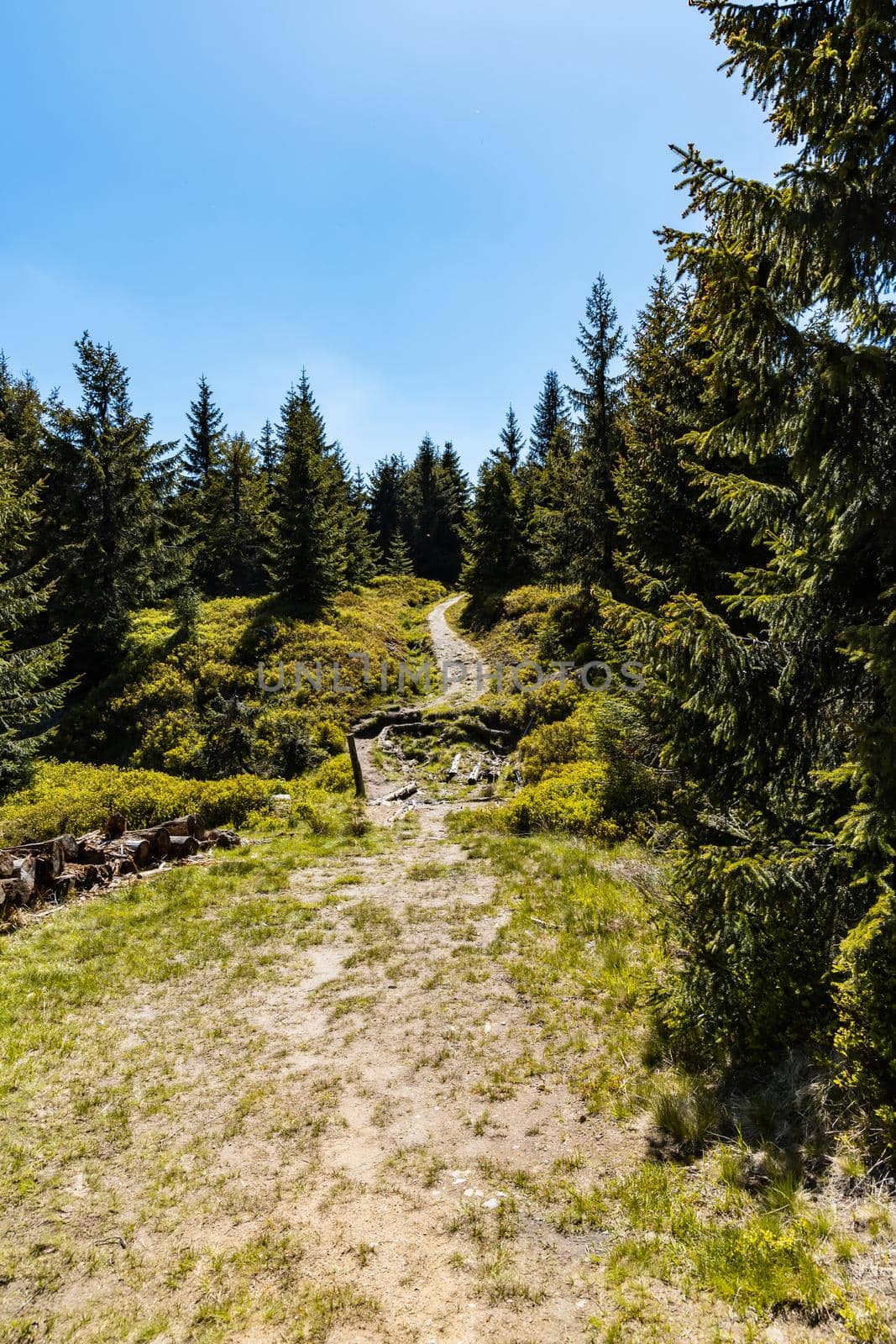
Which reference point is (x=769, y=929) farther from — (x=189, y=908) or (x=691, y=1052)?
(x=189, y=908)

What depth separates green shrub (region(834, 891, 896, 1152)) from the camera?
3.82 m

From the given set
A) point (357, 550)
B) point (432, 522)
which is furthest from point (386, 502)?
point (357, 550)

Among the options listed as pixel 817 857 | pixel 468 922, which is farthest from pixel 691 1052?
pixel 468 922

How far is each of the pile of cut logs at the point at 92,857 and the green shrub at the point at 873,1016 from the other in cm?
1065

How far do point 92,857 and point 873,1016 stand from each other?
11.9 m

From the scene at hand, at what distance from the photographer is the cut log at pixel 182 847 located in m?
12.5

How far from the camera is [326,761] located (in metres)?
21.0

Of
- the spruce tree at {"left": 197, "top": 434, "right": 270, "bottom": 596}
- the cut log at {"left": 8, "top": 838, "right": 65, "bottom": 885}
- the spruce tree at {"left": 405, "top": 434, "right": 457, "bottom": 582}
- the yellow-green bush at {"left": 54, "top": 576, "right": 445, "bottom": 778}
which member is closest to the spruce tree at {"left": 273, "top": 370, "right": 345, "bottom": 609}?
the yellow-green bush at {"left": 54, "top": 576, "right": 445, "bottom": 778}

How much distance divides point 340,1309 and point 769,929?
390 cm

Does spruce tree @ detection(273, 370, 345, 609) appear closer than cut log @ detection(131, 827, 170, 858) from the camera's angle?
No

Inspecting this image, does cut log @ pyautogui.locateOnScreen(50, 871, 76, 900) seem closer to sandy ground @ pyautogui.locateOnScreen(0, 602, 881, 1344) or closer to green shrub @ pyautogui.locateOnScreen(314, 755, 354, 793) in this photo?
sandy ground @ pyautogui.locateOnScreen(0, 602, 881, 1344)

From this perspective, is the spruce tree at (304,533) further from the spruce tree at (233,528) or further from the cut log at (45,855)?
the cut log at (45,855)

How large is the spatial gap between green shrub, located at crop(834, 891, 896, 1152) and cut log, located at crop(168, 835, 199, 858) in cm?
1163

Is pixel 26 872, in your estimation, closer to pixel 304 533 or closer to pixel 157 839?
pixel 157 839
